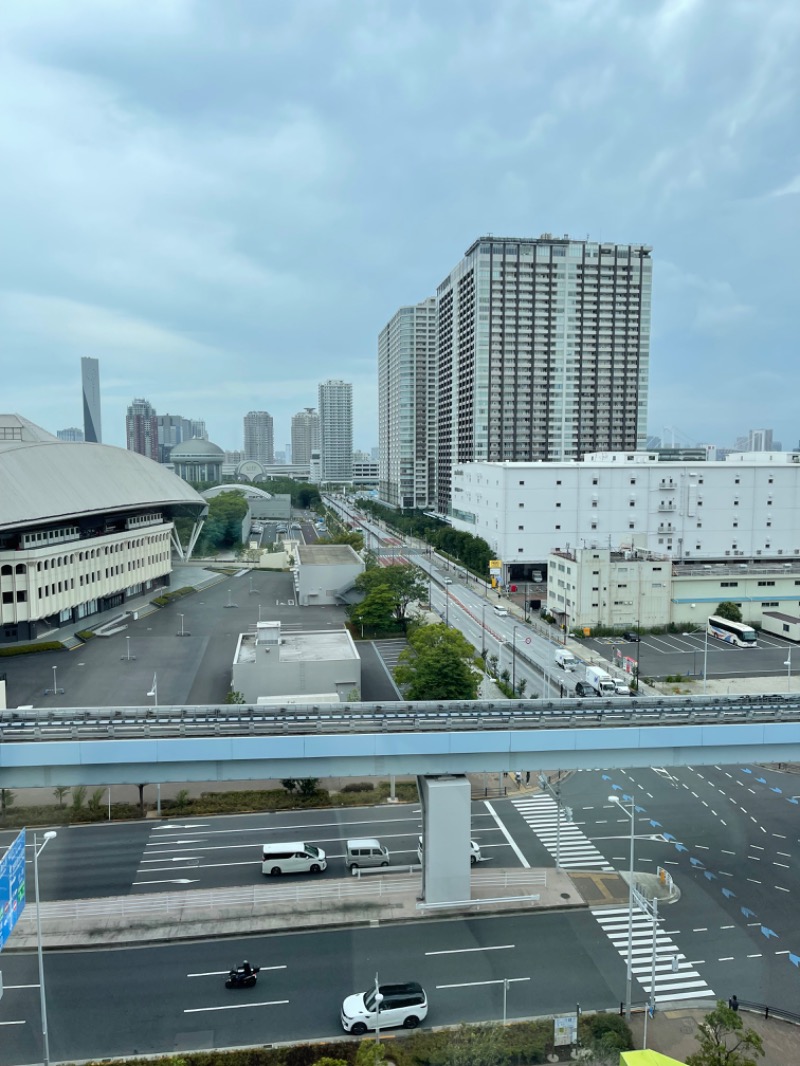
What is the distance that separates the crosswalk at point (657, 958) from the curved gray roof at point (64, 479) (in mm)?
39598

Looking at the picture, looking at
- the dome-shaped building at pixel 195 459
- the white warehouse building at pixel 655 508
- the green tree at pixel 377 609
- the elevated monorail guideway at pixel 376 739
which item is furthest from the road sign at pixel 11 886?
the dome-shaped building at pixel 195 459

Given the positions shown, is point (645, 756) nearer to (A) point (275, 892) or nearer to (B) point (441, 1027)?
(B) point (441, 1027)

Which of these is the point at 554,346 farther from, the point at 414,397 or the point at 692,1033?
the point at 692,1033

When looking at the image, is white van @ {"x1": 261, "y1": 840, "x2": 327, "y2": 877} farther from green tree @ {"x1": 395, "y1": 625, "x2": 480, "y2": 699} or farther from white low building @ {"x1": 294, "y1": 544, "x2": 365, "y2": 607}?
white low building @ {"x1": 294, "y1": 544, "x2": 365, "y2": 607}

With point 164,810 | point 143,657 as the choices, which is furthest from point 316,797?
point 143,657

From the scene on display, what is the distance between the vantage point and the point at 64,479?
176ft

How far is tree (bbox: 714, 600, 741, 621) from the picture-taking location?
53.0 metres

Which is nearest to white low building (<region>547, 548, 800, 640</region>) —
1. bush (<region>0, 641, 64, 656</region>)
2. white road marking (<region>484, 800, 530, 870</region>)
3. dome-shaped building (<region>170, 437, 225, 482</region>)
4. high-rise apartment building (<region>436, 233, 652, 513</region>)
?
white road marking (<region>484, 800, 530, 870</region>)

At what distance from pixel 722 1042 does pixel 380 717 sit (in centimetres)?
1080

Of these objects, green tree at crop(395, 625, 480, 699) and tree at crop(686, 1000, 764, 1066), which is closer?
tree at crop(686, 1000, 764, 1066)

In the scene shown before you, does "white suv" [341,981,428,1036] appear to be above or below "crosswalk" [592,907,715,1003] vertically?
above

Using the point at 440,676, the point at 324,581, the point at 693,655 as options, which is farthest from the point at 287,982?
the point at 324,581

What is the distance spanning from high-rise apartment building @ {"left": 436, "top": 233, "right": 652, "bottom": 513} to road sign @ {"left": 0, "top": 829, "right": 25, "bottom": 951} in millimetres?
85001

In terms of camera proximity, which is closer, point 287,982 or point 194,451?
point 287,982
